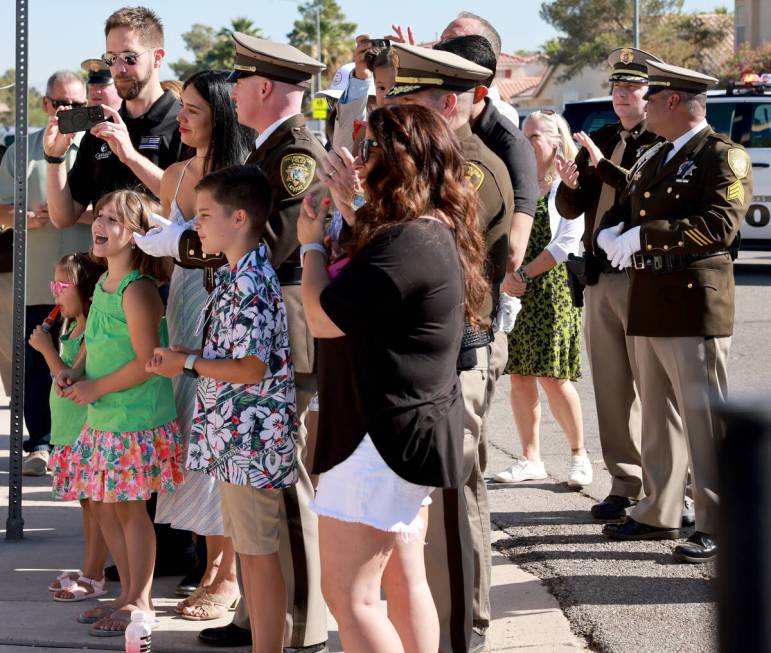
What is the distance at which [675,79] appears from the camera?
4699 millimetres

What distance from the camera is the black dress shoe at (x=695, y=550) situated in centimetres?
467

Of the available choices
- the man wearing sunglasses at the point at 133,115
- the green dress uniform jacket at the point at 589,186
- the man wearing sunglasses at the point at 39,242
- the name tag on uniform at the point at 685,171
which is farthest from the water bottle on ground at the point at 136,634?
the man wearing sunglasses at the point at 39,242

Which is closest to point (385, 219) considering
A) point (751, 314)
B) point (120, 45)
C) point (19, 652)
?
point (19, 652)

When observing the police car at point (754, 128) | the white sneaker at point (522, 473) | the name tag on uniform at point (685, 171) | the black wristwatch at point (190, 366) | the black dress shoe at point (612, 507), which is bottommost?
the black dress shoe at point (612, 507)

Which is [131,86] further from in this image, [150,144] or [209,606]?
[209,606]

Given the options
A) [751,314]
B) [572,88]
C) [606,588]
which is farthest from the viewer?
[572,88]

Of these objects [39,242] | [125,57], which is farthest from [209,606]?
[39,242]

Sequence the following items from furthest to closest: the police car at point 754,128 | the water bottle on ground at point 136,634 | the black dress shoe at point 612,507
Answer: the police car at point 754,128 → the black dress shoe at point 612,507 → the water bottle on ground at point 136,634

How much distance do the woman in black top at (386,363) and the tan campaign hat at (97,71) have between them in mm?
3061

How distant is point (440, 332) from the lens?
2867mm

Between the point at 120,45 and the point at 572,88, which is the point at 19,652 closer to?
the point at 120,45

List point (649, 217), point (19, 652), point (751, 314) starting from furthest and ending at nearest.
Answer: point (751, 314), point (649, 217), point (19, 652)

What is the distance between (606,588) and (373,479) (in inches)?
76.2

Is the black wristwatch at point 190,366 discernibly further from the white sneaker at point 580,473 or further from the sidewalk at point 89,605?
the white sneaker at point 580,473
